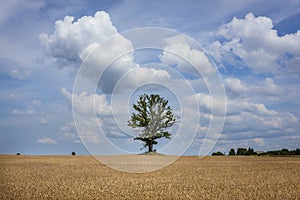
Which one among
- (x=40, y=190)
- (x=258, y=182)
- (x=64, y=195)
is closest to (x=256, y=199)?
(x=258, y=182)

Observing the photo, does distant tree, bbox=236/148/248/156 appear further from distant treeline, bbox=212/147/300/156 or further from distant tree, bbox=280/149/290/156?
distant tree, bbox=280/149/290/156

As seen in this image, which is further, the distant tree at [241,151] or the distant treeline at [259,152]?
the distant tree at [241,151]

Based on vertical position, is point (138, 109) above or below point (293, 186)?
above

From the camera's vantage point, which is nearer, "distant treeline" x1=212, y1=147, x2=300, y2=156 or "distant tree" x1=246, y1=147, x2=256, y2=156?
"distant treeline" x1=212, y1=147, x2=300, y2=156

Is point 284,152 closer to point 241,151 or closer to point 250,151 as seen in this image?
point 250,151

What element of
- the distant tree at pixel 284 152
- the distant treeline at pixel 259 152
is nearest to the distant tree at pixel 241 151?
the distant treeline at pixel 259 152

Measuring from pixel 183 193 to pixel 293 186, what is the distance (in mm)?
6074

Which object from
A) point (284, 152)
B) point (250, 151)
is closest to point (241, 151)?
point (250, 151)

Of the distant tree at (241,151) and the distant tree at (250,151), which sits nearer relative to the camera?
the distant tree at (250,151)

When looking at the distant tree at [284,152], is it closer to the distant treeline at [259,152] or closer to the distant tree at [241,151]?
the distant treeline at [259,152]

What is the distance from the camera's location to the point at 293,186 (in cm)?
1852

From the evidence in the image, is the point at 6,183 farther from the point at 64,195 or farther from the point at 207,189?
the point at 207,189

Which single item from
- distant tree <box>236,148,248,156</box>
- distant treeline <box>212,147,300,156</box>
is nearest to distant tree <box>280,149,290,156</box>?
distant treeline <box>212,147,300,156</box>

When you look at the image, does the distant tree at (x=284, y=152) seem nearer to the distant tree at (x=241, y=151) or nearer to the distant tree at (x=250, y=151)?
the distant tree at (x=250, y=151)
